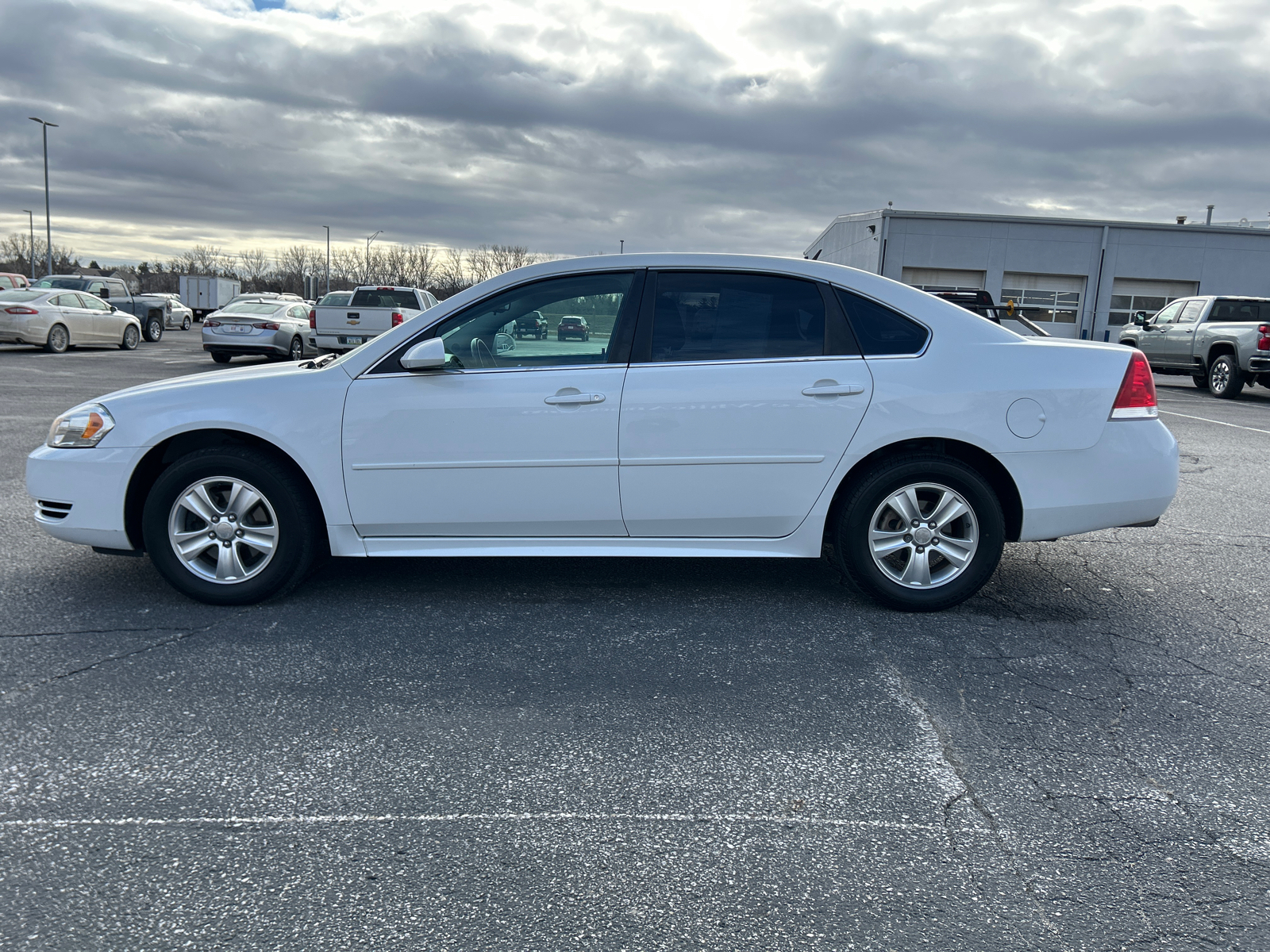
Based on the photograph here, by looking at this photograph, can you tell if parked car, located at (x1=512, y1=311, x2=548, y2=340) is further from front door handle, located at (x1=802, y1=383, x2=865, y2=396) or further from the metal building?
the metal building

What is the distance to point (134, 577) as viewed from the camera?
16.9 feet

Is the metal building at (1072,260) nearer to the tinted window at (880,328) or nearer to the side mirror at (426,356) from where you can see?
the tinted window at (880,328)

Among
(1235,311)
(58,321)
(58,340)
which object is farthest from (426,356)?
(58,340)

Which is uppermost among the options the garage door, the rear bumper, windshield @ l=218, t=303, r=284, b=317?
the garage door

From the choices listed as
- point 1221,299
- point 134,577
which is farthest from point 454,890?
point 1221,299

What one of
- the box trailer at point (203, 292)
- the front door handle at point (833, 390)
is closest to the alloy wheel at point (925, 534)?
the front door handle at point (833, 390)

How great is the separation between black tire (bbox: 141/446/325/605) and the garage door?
42.9 m

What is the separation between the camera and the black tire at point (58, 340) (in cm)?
2311

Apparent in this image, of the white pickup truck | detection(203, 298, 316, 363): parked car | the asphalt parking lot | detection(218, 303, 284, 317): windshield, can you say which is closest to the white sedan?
the asphalt parking lot

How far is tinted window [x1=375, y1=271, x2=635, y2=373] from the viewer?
4598 mm

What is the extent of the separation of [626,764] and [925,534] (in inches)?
84.1

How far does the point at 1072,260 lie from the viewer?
133ft

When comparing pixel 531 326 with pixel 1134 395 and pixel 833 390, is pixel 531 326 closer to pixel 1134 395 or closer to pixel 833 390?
pixel 833 390

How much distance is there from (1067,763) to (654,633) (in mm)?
1797
